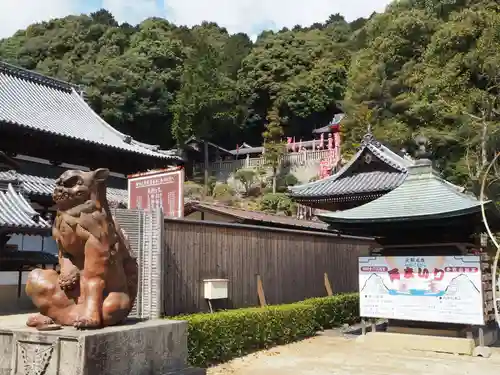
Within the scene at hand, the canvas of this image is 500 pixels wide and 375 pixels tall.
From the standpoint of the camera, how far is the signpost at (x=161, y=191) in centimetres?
1062

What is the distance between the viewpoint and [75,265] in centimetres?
562

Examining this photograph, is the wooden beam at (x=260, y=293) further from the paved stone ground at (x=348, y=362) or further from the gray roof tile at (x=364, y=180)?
the gray roof tile at (x=364, y=180)

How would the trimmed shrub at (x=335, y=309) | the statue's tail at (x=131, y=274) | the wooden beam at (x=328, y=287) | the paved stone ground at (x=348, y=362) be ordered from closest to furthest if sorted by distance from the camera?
1. the statue's tail at (x=131, y=274)
2. the paved stone ground at (x=348, y=362)
3. the trimmed shrub at (x=335, y=309)
4. the wooden beam at (x=328, y=287)

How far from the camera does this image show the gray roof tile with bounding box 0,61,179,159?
18250mm

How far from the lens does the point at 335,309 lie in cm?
1275

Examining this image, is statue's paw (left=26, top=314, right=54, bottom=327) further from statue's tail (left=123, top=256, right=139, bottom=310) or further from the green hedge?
the green hedge

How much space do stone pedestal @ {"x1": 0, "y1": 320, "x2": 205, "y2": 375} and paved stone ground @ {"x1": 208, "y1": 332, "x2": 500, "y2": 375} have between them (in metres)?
2.62

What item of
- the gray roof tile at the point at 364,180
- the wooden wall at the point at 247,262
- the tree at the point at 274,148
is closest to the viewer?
the wooden wall at the point at 247,262

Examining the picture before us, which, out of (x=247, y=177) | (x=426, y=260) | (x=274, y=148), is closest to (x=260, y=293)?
(x=426, y=260)

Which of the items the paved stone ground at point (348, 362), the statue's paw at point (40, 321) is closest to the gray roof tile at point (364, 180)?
the paved stone ground at point (348, 362)

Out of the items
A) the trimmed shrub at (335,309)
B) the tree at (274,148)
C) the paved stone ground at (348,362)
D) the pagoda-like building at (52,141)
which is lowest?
the paved stone ground at (348,362)

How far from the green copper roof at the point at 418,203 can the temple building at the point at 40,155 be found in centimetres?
808

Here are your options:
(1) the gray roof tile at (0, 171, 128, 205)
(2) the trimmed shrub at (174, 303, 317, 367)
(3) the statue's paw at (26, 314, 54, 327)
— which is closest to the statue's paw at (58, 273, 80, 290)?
(3) the statue's paw at (26, 314, 54, 327)

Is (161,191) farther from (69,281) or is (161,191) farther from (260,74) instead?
(260,74)
